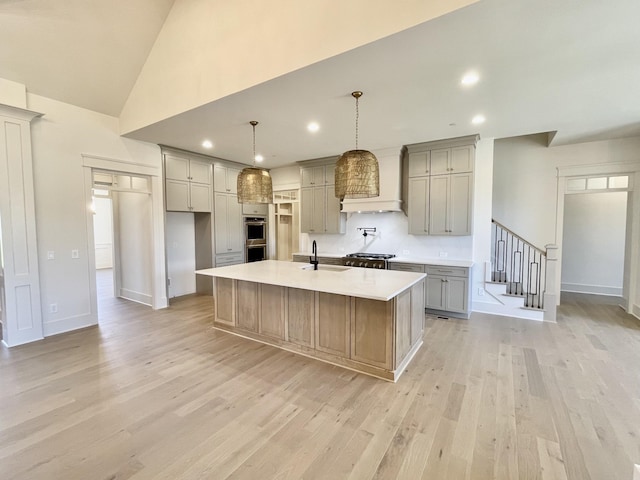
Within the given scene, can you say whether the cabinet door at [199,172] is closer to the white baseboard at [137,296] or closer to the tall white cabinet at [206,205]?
the tall white cabinet at [206,205]

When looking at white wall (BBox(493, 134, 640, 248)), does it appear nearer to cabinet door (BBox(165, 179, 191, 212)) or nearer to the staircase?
the staircase

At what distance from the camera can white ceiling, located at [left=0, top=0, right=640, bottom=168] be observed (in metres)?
2.06

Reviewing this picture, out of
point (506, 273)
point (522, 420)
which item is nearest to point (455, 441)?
point (522, 420)

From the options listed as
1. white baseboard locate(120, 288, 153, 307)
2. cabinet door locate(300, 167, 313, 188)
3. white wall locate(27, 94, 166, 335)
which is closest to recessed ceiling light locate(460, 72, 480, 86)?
cabinet door locate(300, 167, 313, 188)

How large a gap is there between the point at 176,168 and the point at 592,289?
28.9ft

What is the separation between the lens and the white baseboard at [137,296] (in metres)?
5.36

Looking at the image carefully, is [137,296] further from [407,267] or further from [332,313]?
[407,267]

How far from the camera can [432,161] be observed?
4930 millimetres

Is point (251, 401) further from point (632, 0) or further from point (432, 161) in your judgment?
point (432, 161)

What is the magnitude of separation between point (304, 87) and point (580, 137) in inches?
185

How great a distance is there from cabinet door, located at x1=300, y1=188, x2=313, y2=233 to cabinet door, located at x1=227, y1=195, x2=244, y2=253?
1425 millimetres

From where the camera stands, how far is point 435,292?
4.69m

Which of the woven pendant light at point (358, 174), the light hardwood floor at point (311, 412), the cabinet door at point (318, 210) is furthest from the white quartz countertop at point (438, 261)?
the woven pendant light at point (358, 174)

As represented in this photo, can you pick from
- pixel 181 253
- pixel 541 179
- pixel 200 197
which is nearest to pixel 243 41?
pixel 200 197
